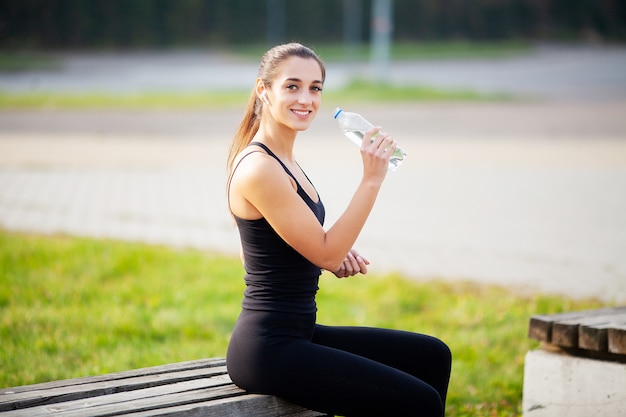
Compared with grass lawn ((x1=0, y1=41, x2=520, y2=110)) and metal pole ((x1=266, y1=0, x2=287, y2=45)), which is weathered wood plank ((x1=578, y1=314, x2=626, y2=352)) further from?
metal pole ((x1=266, y1=0, x2=287, y2=45))

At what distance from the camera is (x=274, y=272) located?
2793mm

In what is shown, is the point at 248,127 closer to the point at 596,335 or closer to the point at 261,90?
the point at 261,90

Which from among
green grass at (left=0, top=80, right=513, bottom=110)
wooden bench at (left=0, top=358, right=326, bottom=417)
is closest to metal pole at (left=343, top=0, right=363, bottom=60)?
green grass at (left=0, top=80, right=513, bottom=110)

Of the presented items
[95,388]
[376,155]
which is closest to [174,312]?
[95,388]

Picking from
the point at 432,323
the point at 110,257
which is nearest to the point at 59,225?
the point at 110,257

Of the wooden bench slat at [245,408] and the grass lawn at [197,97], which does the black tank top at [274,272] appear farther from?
the grass lawn at [197,97]

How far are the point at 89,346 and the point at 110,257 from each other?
6.56ft

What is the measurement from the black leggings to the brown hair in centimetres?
55

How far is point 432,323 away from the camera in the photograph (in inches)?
234

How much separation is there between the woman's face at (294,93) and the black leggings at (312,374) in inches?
24.5

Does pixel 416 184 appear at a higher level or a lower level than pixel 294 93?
lower

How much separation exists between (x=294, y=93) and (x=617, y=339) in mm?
1610

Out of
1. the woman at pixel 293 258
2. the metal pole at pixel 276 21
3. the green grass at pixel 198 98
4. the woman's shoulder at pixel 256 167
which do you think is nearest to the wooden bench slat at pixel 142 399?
the woman at pixel 293 258

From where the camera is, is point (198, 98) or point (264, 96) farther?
point (198, 98)
